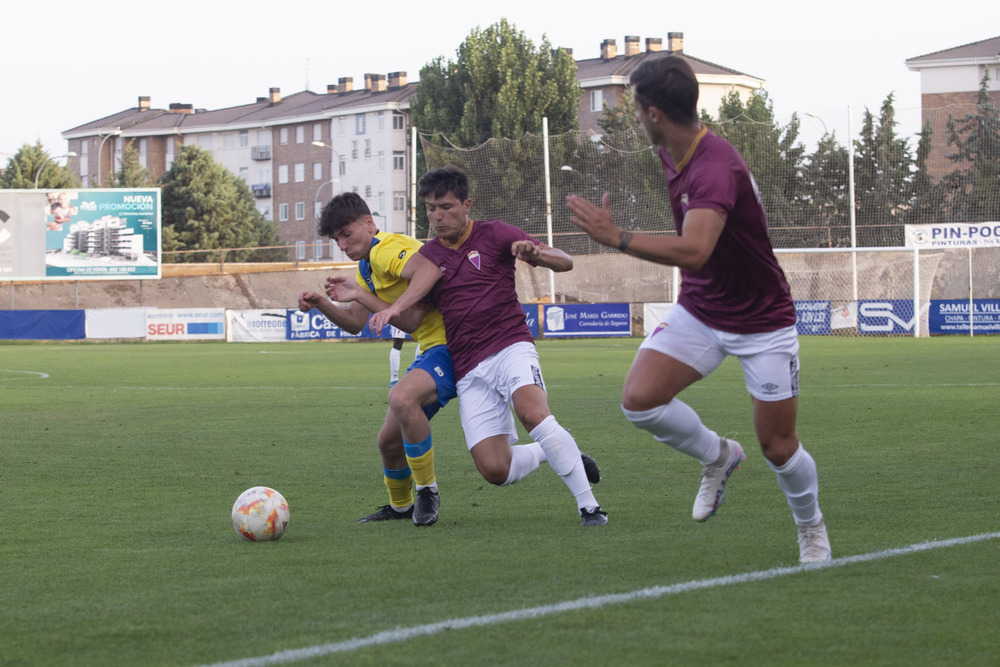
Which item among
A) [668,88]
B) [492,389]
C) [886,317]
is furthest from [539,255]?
[886,317]

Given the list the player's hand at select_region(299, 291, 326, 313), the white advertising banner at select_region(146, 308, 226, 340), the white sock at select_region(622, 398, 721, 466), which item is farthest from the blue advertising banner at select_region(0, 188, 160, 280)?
the white sock at select_region(622, 398, 721, 466)

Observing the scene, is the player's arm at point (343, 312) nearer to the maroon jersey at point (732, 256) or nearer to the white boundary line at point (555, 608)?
the maroon jersey at point (732, 256)

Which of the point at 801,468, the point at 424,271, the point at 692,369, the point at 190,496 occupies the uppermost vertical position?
the point at 424,271

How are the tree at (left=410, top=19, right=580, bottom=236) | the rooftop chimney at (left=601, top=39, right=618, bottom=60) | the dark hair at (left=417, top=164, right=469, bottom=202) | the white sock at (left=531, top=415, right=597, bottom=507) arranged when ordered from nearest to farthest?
the white sock at (left=531, top=415, right=597, bottom=507)
the dark hair at (left=417, top=164, right=469, bottom=202)
the tree at (left=410, top=19, right=580, bottom=236)
the rooftop chimney at (left=601, top=39, right=618, bottom=60)

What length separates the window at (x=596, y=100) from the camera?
81062 mm

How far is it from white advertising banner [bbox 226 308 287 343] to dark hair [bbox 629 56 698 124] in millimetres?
35333

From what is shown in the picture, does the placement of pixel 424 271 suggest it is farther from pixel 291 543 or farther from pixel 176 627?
pixel 176 627

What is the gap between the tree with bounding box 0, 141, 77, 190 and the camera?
63.2 m

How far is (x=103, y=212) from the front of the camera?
41.6m

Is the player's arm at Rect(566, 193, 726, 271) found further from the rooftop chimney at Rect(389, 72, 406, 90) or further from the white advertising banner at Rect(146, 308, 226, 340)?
the rooftop chimney at Rect(389, 72, 406, 90)

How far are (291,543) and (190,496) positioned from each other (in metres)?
1.97

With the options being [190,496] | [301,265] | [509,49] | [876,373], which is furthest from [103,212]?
[190,496]

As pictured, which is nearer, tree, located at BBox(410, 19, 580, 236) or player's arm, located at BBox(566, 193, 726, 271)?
player's arm, located at BBox(566, 193, 726, 271)

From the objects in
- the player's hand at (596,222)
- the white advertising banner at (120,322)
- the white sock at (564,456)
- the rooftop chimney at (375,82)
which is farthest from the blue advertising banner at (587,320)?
the rooftop chimney at (375,82)
